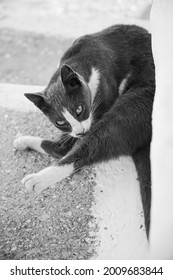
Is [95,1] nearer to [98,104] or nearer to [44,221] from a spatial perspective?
[98,104]

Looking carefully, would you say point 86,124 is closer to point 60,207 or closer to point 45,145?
point 45,145

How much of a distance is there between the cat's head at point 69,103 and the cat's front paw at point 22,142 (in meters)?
0.22

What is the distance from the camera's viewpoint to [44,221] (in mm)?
2090

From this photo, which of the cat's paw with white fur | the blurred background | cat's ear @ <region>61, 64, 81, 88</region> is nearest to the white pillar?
cat's ear @ <region>61, 64, 81, 88</region>

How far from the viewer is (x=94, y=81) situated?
2.45 meters

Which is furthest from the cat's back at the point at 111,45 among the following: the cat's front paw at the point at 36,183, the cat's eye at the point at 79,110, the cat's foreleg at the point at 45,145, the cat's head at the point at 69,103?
the cat's front paw at the point at 36,183

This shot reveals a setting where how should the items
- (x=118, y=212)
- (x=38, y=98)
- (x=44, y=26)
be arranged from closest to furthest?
(x=118, y=212) → (x=38, y=98) → (x=44, y=26)

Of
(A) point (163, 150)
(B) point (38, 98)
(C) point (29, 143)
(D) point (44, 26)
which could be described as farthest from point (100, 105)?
(D) point (44, 26)

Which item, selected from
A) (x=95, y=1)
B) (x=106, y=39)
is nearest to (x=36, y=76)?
(x=106, y=39)

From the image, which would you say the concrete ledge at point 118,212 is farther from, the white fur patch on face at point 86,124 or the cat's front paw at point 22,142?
the cat's front paw at point 22,142

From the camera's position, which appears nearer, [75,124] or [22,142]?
[75,124]

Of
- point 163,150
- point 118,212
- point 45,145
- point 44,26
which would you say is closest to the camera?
point 163,150

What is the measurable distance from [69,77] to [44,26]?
118 inches
